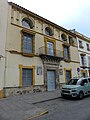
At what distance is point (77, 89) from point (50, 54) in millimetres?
7267

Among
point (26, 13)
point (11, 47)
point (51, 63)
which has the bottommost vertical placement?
point (51, 63)

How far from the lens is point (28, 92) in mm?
13695

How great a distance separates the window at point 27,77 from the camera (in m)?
13.8

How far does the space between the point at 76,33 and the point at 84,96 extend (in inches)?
578

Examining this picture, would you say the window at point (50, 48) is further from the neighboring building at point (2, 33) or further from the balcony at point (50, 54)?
the neighboring building at point (2, 33)

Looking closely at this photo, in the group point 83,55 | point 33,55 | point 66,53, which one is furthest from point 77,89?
point 83,55

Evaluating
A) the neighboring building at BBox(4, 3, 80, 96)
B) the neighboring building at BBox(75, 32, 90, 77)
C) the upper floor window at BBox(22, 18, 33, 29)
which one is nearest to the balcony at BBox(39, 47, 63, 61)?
the neighboring building at BBox(4, 3, 80, 96)

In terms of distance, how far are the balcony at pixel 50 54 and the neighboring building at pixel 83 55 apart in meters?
6.32

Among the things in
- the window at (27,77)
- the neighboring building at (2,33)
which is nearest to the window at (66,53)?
the window at (27,77)

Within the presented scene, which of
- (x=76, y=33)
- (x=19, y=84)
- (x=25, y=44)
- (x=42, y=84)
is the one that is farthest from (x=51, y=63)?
(x=76, y=33)

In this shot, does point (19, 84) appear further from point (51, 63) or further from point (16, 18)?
point (16, 18)

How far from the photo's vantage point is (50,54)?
55.9 ft

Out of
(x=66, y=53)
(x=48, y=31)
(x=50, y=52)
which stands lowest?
(x=50, y=52)

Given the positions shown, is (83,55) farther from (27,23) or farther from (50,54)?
(27,23)
